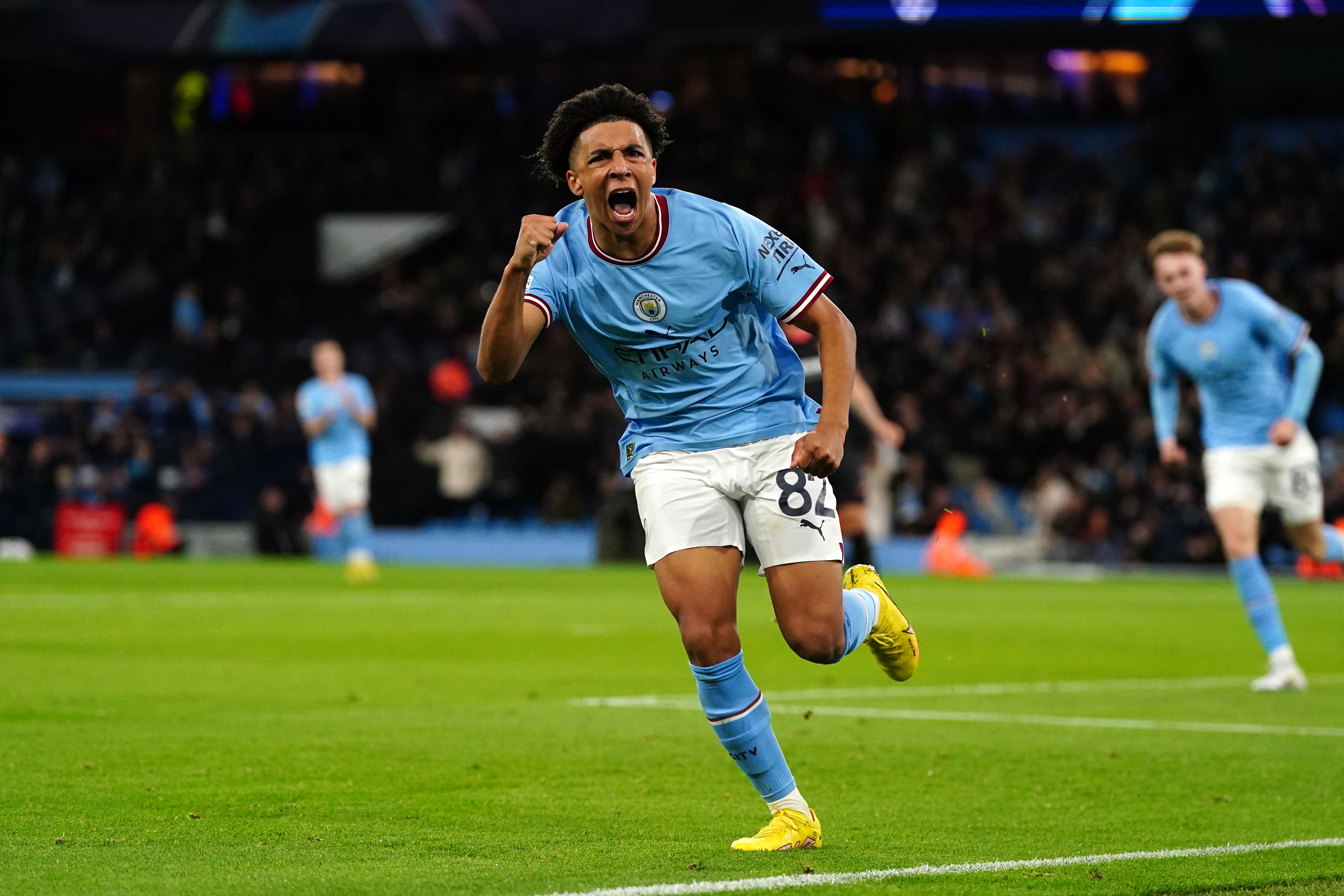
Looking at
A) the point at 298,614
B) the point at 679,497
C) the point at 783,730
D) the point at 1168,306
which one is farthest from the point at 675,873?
the point at 298,614

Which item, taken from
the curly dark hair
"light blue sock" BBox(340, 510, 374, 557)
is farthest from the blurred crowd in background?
the curly dark hair

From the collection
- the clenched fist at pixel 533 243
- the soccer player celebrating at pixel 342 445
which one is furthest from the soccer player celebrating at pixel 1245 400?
the soccer player celebrating at pixel 342 445

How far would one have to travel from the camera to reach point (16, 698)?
9.44 metres

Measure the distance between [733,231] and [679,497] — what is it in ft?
2.76

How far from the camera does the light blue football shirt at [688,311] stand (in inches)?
233

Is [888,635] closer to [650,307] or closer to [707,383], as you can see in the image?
[707,383]

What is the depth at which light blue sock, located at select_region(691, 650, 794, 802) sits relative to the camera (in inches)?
228

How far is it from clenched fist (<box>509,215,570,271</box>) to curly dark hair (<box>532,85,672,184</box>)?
49 cm

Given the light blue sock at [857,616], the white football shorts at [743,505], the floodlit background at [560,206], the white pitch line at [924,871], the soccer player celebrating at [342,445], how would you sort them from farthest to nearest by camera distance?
the floodlit background at [560,206] → the soccer player celebrating at [342,445] → the light blue sock at [857,616] → the white football shorts at [743,505] → the white pitch line at [924,871]

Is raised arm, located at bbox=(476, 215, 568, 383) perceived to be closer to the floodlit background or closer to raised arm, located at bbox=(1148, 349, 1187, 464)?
raised arm, located at bbox=(1148, 349, 1187, 464)

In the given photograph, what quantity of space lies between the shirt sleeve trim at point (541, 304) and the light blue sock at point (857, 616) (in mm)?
1234

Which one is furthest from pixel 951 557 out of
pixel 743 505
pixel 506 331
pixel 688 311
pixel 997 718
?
pixel 506 331

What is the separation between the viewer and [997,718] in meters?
9.27

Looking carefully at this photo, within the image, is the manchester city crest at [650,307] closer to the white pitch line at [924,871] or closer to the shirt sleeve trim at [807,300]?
the shirt sleeve trim at [807,300]
